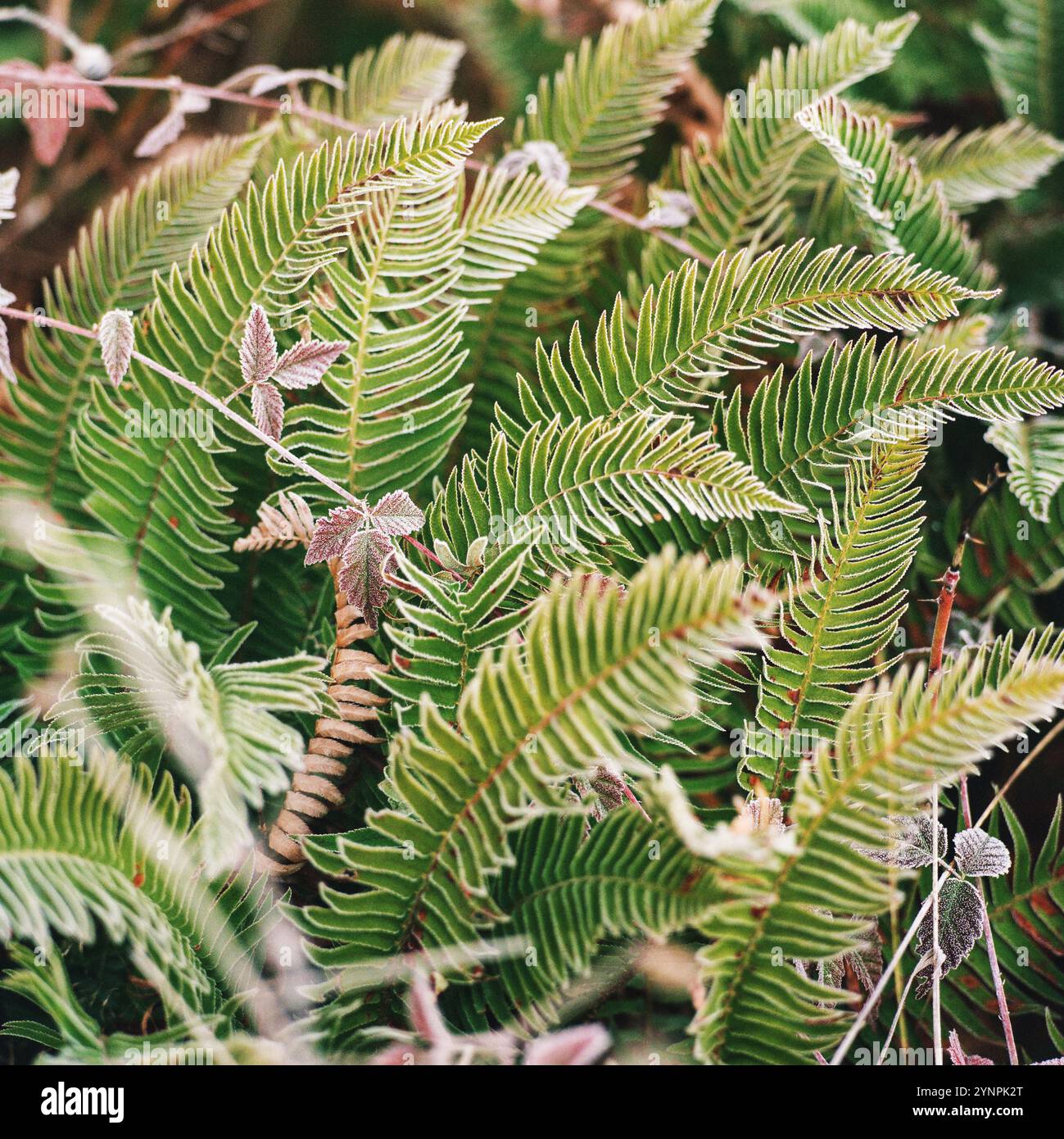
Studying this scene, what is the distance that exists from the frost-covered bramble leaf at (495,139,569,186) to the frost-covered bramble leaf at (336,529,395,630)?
0.57 m

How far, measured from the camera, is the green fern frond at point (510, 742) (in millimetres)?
679

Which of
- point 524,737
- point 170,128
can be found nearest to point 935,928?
point 524,737

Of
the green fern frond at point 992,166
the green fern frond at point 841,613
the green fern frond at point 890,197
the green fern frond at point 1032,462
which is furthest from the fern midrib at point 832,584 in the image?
the green fern frond at point 992,166

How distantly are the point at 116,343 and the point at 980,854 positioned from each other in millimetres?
989

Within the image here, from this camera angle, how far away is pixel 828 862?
73 centimetres

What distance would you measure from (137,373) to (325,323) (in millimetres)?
244

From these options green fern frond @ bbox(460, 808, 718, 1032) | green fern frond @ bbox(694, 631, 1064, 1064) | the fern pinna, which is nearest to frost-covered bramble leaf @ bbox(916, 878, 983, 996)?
the fern pinna

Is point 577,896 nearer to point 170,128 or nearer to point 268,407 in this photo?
point 268,407

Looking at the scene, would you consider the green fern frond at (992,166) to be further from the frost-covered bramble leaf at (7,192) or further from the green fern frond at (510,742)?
the frost-covered bramble leaf at (7,192)

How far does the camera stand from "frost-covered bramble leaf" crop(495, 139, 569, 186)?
46.8 inches

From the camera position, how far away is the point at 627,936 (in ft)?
3.03

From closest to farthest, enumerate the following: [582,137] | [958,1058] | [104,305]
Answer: [958,1058] < [104,305] < [582,137]

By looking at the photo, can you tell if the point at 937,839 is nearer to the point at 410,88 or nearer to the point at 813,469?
the point at 813,469

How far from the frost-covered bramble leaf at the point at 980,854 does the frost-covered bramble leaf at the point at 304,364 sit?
31.0 inches
